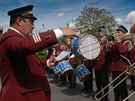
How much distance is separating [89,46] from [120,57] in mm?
814

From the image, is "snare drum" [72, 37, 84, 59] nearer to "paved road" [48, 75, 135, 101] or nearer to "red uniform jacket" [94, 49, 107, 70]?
"red uniform jacket" [94, 49, 107, 70]

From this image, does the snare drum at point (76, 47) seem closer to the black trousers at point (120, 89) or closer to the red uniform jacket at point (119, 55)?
the red uniform jacket at point (119, 55)

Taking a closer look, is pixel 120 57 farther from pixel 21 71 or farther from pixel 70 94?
pixel 21 71

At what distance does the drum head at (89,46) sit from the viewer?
699 cm

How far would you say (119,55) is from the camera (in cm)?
691

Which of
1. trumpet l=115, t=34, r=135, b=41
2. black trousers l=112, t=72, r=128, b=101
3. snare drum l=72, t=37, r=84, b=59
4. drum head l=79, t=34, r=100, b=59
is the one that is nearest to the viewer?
trumpet l=115, t=34, r=135, b=41

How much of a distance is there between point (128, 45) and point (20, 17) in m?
3.91

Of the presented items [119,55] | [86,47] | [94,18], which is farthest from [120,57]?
[94,18]

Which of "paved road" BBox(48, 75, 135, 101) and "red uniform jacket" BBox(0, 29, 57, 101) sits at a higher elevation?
"red uniform jacket" BBox(0, 29, 57, 101)

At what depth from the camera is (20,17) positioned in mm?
3131

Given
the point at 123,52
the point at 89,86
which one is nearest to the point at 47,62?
the point at 123,52

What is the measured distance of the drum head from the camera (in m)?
6.99

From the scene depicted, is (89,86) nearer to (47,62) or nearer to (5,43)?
(47,62)

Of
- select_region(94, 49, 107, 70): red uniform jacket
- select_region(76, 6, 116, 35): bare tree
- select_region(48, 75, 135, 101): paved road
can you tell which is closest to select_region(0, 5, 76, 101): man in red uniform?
select_region(94, 49, 107, 70): red uniform jacket
